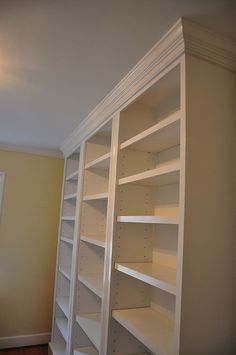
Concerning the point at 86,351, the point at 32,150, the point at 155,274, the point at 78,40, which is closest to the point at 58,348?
the point at 86,351

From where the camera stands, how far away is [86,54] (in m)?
1.36

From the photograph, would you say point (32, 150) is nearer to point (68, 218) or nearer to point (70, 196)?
point (70, 196)

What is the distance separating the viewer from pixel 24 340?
318cm

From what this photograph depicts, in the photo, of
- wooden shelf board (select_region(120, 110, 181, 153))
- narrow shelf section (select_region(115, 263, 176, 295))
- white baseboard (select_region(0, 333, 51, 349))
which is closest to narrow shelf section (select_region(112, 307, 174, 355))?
narrow shelf section (select_region(115, 263, 176, 295))

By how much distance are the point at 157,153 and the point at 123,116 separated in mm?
341

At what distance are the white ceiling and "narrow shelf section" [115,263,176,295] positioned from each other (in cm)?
110

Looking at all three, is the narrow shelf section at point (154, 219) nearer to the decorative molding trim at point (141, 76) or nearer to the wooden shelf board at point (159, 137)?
the wooden shelf board at point (159, 137)

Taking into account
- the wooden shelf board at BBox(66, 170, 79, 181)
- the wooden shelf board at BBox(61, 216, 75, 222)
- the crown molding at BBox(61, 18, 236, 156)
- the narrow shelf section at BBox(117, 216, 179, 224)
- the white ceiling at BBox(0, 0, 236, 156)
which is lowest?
the wooden shelf board at BBox(61, 216, 75, 222)

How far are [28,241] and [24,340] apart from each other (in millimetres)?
1202

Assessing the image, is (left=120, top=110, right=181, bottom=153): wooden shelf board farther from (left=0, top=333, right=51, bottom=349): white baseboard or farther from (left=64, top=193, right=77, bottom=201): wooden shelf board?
(left=0, top=333, right=51, bottom=349): white baseboard

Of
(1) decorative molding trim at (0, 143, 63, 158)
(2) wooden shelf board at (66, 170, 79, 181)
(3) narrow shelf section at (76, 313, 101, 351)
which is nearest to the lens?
(3) narrow shelf section at (76, 313, 101, 351)

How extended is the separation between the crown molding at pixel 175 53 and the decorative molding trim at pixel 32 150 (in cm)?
214

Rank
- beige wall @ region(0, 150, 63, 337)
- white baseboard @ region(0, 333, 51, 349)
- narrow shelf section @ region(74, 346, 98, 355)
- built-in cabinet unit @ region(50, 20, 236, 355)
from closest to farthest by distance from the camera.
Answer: built-in cabinet unit @ region(50, 20, 236, 355) → narrow shelf section @ region(74, 346, 98, 355) → white baseboard @ region(0, 333, 51, 349) → beige wall @ region(0, 150, 63, 337)

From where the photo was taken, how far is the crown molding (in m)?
1.10
